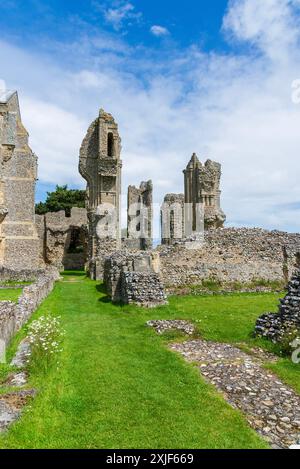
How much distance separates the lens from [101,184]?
91.1ft

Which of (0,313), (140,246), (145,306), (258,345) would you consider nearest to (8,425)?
(0,313)

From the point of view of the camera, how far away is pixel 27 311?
11820mm

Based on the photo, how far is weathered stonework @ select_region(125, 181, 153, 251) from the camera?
4691 centimetres

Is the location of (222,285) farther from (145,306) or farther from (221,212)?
(221,212)

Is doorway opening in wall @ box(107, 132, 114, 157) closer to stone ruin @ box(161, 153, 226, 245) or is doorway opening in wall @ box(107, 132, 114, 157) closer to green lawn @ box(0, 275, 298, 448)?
stone ruin @ box(161, 153, 226, 245)

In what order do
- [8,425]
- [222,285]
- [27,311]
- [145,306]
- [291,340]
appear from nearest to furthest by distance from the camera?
[8,425] → [291,340] → [27,311] → [145,306] → [222,285]

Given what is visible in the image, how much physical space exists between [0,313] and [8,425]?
13.3ft

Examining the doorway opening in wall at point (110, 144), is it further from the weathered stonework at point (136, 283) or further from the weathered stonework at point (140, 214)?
the weathered stonework at point (140, 214)

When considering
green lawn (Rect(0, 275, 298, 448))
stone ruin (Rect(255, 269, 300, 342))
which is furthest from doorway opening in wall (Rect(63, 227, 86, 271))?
stone ruin (Rect(255, 269, 300, 342))

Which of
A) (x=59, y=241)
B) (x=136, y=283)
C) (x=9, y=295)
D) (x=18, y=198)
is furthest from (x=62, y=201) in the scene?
(x=136, y=283)

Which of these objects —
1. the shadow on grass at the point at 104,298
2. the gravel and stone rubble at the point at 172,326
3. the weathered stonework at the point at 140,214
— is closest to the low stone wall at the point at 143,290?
the shadow on grass at the point at 104,298

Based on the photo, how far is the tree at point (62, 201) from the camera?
189 ft

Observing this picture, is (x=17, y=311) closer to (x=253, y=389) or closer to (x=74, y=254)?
(x=253, y=389)

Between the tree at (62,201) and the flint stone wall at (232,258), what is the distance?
40.7 m
